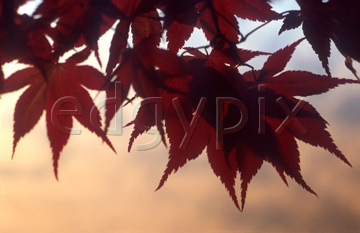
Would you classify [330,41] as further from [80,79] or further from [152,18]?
[80,79]

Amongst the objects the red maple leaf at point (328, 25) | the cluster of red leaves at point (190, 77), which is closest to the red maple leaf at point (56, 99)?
the cluster of red leaves at point (190, 77)

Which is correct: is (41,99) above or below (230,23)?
below

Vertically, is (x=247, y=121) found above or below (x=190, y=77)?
below

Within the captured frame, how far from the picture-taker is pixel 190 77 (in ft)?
2.19

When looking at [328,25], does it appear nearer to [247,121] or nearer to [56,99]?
[247,121]

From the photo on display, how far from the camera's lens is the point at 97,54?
2.09 ft

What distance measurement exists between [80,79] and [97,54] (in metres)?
0.07

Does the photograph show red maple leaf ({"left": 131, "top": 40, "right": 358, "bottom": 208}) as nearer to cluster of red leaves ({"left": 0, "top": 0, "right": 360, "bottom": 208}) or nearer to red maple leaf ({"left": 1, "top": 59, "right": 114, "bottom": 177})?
cluster of red leaves ({"left": 0, "top": 0, "right": 360, "bottom": 208})

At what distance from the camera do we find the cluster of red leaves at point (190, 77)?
0.61m

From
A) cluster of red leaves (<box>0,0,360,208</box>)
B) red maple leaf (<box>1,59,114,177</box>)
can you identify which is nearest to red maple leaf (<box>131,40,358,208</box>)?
cluster of red leaves (<box>0,0,360,208</box>)

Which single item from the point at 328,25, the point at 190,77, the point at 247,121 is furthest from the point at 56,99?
the point at 328,25

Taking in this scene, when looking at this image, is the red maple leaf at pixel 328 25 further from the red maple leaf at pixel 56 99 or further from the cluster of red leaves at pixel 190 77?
the red maple leaf at pixel 56 99

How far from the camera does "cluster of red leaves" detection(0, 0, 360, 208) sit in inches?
23.8

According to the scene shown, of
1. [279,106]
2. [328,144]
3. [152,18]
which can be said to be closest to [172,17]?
[152,18]
